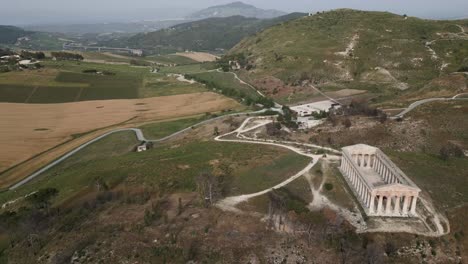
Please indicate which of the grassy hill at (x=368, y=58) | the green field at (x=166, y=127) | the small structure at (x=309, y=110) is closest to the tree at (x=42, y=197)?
the green field at (x=166, y=127)

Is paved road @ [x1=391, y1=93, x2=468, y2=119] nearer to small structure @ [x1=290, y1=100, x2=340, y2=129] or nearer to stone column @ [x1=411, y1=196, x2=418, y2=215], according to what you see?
small structure @ [x1=290, y1=100, x2=340, y2=129]

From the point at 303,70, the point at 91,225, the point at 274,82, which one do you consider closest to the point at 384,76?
the point at 303,70

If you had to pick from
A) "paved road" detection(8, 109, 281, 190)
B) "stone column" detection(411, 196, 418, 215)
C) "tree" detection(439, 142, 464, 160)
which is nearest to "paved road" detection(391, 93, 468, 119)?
"tree" detection(439, 142, 464, 160)

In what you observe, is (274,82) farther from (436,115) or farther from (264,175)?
(264,175)

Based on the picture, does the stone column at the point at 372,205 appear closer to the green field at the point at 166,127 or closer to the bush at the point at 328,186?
the bush at the point at 328,186

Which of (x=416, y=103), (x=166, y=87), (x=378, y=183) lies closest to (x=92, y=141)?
(x=166, y=87)

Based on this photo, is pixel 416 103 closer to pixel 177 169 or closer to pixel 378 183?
pixel 378 183
